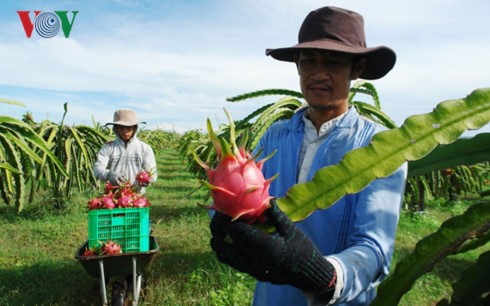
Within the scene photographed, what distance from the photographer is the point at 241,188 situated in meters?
0.79

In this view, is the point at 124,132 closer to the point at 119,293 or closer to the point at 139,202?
the point at 139,202

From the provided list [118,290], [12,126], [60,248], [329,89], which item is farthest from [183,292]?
[329,89]

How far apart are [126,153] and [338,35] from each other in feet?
10.9

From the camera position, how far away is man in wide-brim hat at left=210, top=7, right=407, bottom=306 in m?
0.91

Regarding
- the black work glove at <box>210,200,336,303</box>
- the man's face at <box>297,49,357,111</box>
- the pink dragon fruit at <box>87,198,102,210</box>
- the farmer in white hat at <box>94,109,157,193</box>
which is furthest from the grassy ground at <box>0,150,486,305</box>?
the black work glove at <box>210,200,336,303</box>

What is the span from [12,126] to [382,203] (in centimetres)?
284

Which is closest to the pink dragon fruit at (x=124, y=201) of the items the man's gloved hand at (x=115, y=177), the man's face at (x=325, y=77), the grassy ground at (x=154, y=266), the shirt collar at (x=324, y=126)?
the grassy ground at (x=154, y=266)

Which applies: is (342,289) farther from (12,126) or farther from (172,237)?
(172,237)

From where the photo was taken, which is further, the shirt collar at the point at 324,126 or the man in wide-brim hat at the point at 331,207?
the shirt collar at the point at 324,126

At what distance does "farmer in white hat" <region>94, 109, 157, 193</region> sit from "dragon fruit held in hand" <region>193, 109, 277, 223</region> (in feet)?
11.3

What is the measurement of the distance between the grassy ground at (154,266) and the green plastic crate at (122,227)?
163mm

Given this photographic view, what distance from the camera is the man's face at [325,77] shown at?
54.4 inches

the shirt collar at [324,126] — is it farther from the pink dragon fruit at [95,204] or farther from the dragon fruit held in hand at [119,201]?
the pink dragon fruit at [95,204]

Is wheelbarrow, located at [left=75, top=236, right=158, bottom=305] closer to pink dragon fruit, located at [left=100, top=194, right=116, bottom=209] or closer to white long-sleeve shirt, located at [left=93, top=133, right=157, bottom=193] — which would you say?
pink dragon fruit, located at [left=100, top=194, right=116, bottom=209]
